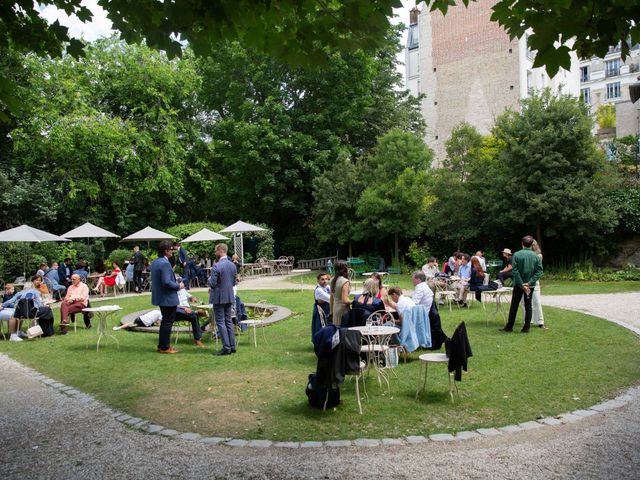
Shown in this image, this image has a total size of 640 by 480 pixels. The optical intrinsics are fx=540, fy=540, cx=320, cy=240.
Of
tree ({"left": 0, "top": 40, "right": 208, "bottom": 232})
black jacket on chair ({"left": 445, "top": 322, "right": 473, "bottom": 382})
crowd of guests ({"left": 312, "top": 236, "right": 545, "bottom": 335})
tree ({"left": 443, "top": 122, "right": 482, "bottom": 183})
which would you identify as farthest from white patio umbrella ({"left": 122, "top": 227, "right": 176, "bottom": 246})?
black jacket on chair ({"left": 445, "top": 322, "right": 473, "bottom": 382})

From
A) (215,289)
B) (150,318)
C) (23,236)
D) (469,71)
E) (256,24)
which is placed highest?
(469,71)

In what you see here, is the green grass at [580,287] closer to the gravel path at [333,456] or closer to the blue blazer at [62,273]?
the blue blazer at [62,273]

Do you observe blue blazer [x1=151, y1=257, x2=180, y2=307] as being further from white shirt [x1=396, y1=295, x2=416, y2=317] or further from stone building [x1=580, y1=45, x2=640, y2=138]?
stone building [x1=580, y1=45, x2=640, y2=138]

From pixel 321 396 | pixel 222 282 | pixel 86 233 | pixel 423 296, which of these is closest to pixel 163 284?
pixel 222 282

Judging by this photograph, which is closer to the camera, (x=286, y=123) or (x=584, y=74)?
(x=286, y=123)

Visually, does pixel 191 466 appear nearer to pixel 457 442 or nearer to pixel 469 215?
pixel 457 442

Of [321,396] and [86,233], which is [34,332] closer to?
[321,396]

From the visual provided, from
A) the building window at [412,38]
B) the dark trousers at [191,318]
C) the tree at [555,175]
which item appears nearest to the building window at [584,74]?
the building window at [412,38]

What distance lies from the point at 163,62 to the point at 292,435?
1200 inches

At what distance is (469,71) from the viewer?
3947 cm

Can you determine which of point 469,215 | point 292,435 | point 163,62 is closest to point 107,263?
point 163,62

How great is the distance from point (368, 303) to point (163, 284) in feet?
11.6

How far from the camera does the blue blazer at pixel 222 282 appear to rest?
9.24 metres

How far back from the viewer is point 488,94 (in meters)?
38.7
